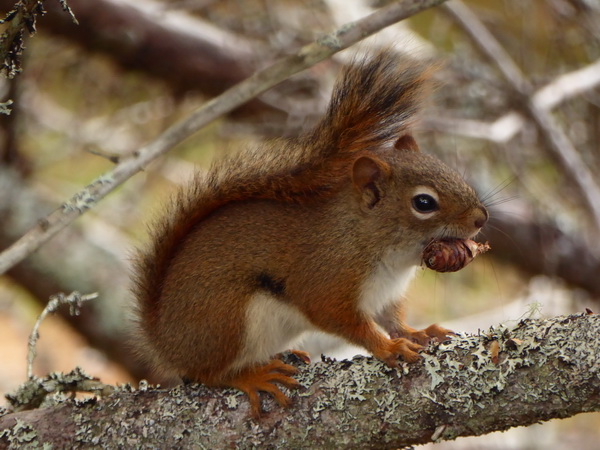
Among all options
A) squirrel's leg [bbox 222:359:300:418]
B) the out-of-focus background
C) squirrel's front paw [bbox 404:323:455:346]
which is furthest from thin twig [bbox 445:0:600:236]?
squirrel's leg [bbox 222:359:300:418]

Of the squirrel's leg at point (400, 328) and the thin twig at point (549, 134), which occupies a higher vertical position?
the thin twig at point (549, 134)

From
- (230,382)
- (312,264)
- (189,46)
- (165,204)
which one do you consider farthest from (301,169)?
(189,46)

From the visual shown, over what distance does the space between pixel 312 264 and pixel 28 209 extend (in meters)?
1.92

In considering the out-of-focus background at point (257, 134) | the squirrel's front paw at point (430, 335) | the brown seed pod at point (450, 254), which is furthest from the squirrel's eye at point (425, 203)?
the out-of-focus background at point (257, 134)

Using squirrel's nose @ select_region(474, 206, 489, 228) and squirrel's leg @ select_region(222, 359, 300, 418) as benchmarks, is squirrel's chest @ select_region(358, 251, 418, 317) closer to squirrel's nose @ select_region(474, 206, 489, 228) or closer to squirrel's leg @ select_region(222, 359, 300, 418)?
squirrel's nose @ select_region(474, 206, 489, 228)

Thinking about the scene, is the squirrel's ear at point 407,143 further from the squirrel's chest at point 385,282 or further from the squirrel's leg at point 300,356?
the squirrel's leg at point 300,356

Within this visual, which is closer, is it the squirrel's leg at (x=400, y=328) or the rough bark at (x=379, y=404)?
the rough bark at (x=379, y=404)

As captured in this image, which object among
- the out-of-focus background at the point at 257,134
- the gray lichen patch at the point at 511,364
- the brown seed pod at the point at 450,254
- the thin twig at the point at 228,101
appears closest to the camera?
the gray lichen patch at the point at 511,364

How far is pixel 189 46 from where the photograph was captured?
161 inches

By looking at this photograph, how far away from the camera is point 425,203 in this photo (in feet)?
7.22

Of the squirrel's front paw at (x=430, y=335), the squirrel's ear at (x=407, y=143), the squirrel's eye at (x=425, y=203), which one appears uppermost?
the squirrel's ear at (x=407, y=143)

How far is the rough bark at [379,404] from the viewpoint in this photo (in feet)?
5.08

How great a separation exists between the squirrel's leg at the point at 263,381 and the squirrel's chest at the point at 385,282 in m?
0.33

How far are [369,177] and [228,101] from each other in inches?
20.0
